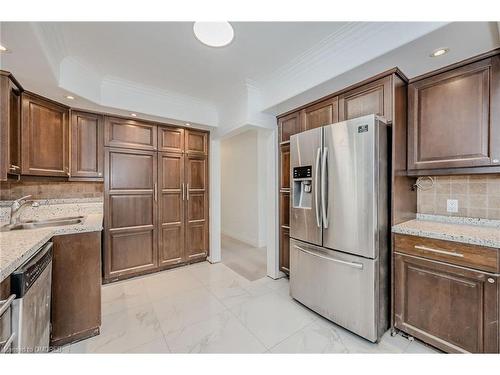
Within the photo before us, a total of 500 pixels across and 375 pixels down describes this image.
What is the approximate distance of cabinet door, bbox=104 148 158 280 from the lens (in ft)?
8.77

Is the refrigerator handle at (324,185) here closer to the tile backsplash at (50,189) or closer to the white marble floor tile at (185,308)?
the white marble floor tile at (185,308)

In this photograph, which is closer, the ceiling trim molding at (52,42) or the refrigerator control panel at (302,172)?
the ceiling trim molding at (52,42)

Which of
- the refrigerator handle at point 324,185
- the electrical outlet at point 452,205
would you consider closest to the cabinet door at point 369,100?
the refrigerator handle at point 324,185

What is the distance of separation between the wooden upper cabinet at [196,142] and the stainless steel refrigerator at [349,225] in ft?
6.03

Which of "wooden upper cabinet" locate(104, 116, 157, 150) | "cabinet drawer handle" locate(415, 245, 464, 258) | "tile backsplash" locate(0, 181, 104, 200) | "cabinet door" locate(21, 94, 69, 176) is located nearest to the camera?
"cabinet drawer handle" locate(415, 245, 464, 258)

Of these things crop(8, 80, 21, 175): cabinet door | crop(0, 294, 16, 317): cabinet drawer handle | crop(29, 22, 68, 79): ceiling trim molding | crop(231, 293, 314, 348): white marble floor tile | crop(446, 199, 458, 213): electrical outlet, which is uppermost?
crop(29, 22, 68, 79): ceiling trim molding

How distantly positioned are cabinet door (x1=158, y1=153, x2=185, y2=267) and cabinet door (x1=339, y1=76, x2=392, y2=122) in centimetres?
229

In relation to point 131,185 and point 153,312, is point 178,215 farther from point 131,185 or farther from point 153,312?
point 153,312

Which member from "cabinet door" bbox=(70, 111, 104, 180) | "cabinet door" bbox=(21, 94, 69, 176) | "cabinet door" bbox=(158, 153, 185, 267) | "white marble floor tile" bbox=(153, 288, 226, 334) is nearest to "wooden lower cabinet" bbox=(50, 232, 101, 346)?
"white marble floor tile" bbox=(153, 288, 226, 334)

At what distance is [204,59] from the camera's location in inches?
80.0

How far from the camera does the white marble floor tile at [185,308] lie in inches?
75.3

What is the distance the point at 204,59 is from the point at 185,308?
2.46 m

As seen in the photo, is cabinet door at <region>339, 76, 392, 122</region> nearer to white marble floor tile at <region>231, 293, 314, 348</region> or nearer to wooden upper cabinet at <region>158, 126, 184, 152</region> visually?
white marble floor tile at <region>231, 293, 314, 348</region>
